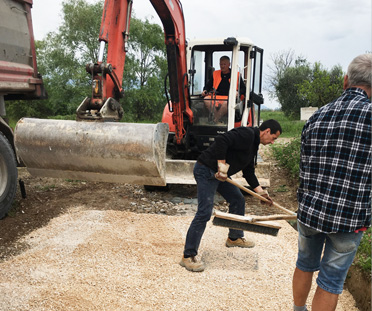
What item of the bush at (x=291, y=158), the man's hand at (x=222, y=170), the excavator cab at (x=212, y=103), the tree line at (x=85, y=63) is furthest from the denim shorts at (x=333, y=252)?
the tree line at (x=85, y=63)

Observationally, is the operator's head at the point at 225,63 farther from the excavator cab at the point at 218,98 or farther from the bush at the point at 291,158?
the bush at the point at 291,158

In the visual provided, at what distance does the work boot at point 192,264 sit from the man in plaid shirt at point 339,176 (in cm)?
150

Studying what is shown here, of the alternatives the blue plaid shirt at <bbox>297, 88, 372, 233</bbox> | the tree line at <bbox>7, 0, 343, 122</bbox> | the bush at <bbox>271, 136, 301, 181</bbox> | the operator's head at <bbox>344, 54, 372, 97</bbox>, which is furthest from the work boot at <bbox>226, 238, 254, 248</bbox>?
the tree line at <bbox>7, 0, 343, 122</bbox>

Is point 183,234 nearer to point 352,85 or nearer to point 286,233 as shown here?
point 286,233

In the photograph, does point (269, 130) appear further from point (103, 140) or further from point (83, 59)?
point (83, 59)

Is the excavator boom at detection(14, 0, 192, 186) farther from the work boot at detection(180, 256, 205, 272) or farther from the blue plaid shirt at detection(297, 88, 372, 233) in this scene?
the blue plaid shirt at detection(297, 88, 372, 233)

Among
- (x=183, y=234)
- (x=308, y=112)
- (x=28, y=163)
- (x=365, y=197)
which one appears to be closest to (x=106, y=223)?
(x=183, y=234)

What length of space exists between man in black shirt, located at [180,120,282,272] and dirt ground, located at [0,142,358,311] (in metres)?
0.37

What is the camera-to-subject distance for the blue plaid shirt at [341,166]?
2.14 metres

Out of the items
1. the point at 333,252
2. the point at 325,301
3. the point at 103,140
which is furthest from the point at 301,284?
the point at 103,140

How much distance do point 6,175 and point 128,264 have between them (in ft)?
8.15

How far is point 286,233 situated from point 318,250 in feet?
8.15

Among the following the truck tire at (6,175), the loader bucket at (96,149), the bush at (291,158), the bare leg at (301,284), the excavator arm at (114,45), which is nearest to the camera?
the bare leg at (301,284)

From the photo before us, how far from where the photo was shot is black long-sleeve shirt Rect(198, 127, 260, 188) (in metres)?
3.51
